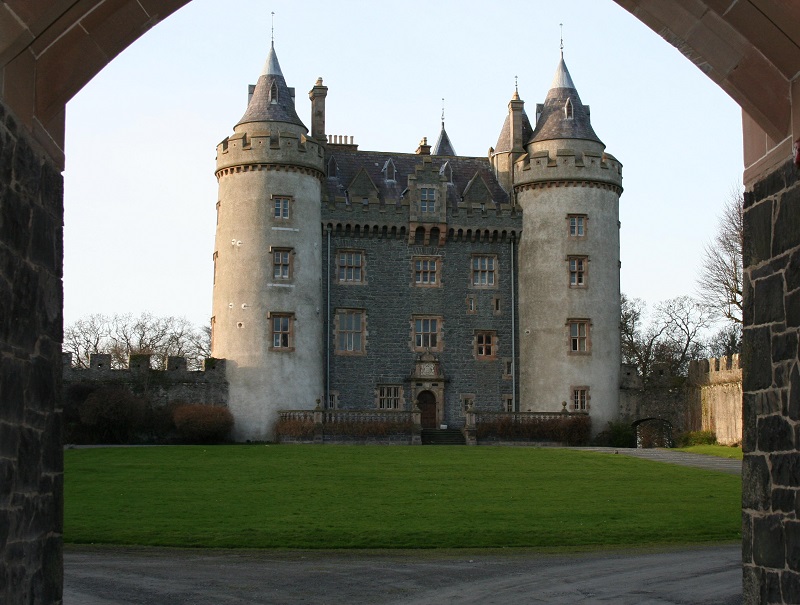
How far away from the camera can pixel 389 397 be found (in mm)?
48375

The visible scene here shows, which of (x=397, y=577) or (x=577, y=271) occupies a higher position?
(x=577, y=271)

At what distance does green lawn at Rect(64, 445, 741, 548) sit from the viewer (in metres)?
19.3

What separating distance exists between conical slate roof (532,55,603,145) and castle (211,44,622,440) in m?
0.09

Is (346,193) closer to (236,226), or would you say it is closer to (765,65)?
(236,226)

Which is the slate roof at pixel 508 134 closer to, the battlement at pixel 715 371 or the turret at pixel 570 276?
the turret at pixel 570 276

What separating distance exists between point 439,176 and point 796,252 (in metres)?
40.7

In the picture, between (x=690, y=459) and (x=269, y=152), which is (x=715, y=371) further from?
(x=269, y=152)

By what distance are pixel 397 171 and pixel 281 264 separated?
7516 mm

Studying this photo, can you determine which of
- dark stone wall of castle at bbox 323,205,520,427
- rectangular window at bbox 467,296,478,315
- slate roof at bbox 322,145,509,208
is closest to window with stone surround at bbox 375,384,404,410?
dark stone wall of castle at bbox 323,205,520,427

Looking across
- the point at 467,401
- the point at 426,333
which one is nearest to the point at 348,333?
the point at 426,333

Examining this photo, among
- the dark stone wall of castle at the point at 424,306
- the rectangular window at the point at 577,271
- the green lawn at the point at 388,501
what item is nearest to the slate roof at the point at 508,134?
the dark stone wall of castle at the point at 424,306

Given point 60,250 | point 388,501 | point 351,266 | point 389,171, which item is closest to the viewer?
point 60,250

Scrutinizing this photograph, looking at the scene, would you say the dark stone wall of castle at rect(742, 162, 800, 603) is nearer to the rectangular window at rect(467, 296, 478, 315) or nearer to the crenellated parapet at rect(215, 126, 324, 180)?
the crenellated parapet at rect(215, 126, 324, 180)

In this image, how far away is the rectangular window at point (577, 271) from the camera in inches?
1906
